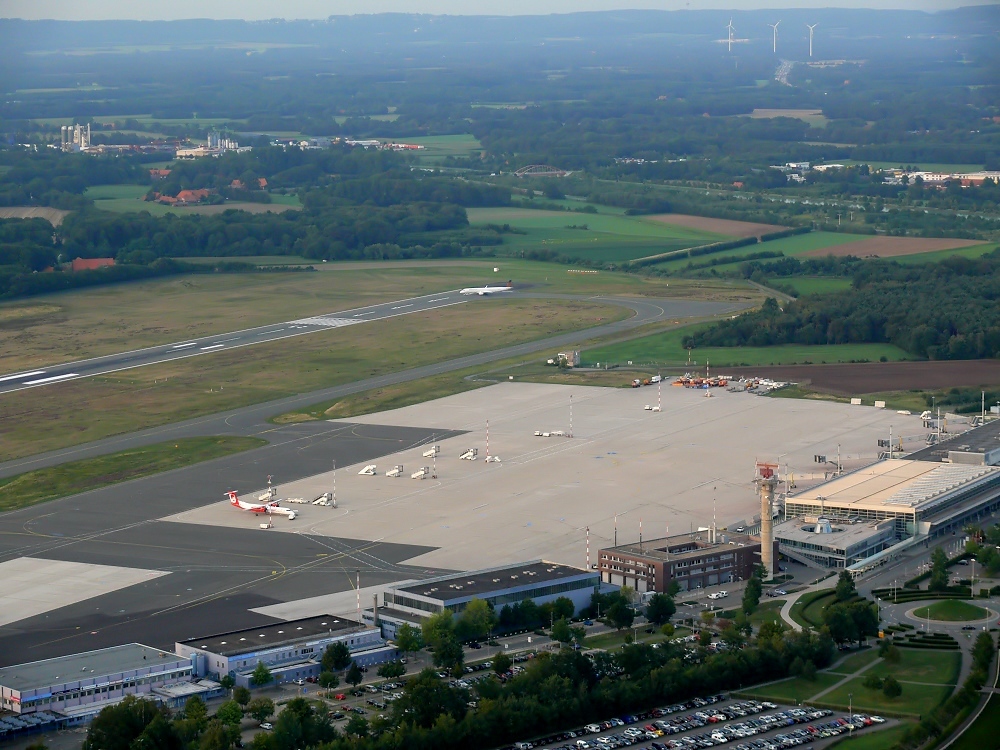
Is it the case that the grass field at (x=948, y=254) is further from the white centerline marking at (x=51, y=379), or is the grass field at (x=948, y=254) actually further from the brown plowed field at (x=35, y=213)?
the brown plowed field at (x=35, y=213)

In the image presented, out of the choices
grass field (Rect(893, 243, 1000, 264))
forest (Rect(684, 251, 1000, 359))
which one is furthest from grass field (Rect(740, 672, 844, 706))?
grass field (Rect(893, 243, 1000, 264))

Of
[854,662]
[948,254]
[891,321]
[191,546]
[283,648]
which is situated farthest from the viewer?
[948,254]

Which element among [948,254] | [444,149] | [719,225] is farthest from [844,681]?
[444,149]

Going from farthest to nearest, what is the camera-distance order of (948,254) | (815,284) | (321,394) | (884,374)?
1. (948,254)
2. (815,284)
3. (884,374)
4. (321,394)

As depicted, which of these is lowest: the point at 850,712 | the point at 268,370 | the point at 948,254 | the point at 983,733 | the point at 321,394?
the point at 850,712

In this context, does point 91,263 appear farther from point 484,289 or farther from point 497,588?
point 497,588

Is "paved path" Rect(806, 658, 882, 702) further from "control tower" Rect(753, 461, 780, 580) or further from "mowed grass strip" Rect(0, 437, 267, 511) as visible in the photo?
"mowed grass strip" Rect(0, 437, 267, 511)

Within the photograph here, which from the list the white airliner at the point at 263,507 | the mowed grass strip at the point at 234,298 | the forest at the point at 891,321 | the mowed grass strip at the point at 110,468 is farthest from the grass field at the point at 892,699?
the mowed grass strip at the point at 234,298

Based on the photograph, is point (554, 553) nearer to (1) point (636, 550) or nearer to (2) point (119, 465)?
(1) point (636, 550)
